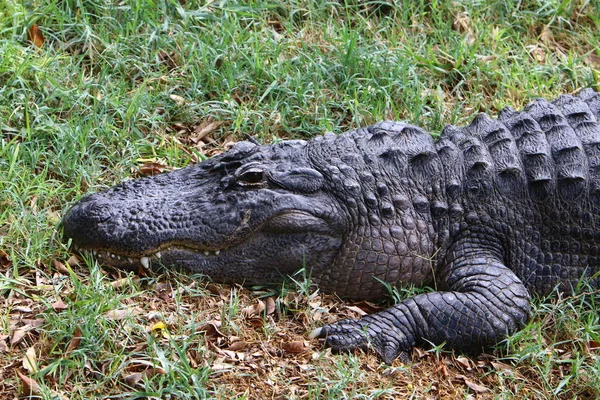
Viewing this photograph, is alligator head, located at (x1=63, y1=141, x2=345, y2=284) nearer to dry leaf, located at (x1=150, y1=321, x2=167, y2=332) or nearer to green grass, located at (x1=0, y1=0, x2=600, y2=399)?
green grass, located at (x1=0, y1=0, x2=600, y2=399)

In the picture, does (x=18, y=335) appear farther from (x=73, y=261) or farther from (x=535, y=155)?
(x=535, y=155)

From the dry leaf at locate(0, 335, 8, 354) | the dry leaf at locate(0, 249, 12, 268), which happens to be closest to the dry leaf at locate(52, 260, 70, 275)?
the dry leaf at locate(0, 249, 12, 268)

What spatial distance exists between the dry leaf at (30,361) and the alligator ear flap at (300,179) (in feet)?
5.37

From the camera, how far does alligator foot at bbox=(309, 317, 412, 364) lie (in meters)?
4.63

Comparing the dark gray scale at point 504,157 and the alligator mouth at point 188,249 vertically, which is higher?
the dark gray scale at point 504,157

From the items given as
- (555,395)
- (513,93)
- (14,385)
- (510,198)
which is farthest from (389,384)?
(513,93)

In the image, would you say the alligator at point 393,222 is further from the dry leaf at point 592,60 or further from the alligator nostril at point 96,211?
the dry leaf at point 592,60

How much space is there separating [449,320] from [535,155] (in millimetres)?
1146

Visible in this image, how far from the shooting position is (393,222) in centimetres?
510

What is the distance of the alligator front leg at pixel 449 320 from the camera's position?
4680mm

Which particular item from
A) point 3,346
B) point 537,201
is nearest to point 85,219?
point 3,346

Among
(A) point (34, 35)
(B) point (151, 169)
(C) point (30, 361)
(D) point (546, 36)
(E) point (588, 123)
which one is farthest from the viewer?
(D) point (546, 36)


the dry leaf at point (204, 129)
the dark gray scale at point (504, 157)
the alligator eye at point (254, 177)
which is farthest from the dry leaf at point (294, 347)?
the dry leaf at point (204, 129)

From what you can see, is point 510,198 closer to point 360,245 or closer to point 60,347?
point 360,245
